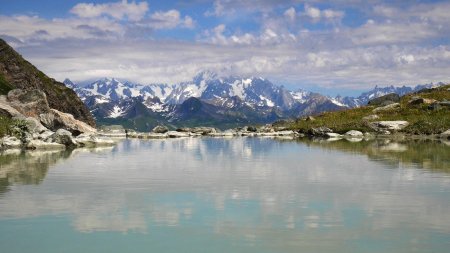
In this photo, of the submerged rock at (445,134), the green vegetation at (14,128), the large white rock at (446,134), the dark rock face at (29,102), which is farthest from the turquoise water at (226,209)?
the dark rock face at (29,102)

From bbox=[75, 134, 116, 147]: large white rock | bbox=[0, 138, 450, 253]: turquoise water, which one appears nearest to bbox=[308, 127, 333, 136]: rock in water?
bbox=[75, 134, 116, 147]: large white rock

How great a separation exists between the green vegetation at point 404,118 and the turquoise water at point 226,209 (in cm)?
8244

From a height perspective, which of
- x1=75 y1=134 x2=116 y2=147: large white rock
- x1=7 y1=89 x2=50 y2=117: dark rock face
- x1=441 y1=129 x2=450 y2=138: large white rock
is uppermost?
x1=7 y1=89 x2=50 y2=117: dark rock face

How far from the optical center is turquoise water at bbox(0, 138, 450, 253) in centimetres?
2228

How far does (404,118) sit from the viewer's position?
143m

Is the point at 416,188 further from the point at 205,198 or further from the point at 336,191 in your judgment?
Answer: the point at 205,198

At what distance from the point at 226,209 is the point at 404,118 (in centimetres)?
12389

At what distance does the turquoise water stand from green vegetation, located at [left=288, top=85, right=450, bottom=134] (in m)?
82.4

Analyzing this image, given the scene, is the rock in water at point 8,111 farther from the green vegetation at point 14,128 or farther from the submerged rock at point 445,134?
the submerged rock at point 445,134

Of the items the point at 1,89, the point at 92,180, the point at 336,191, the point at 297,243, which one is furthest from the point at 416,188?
the point at 1,89

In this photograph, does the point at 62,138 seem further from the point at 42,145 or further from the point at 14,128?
the point at 14,128

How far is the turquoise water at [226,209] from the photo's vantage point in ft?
73.1

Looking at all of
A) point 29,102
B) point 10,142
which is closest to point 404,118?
point 29,102

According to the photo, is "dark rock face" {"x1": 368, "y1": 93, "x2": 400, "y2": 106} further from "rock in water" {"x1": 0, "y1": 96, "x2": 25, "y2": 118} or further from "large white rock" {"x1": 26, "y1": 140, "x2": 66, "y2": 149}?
"large white rock" {"x1": 26, "y1": 140, "x2": 66, "y2": 149}
